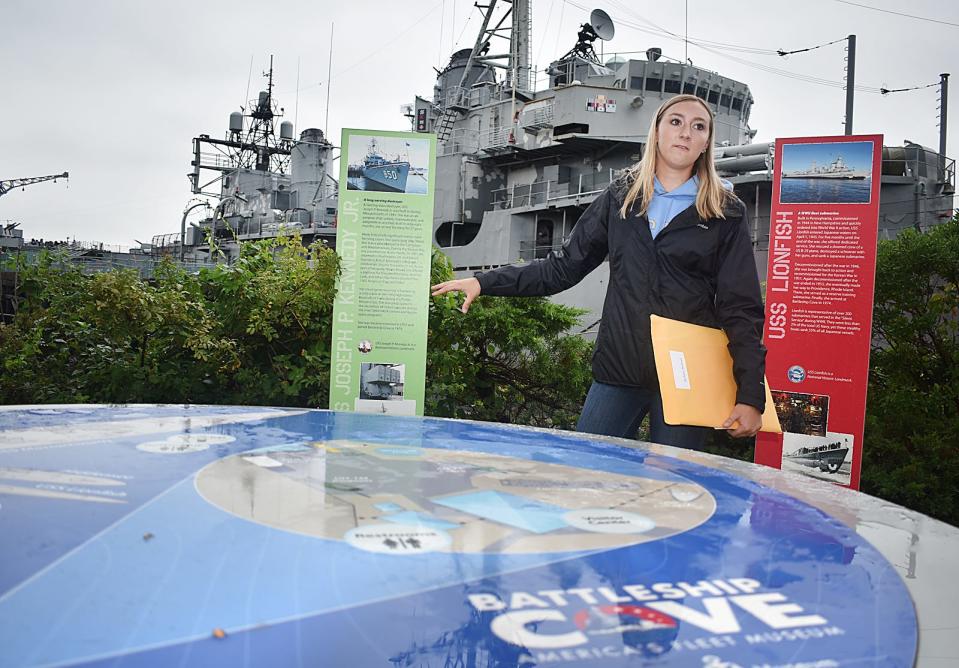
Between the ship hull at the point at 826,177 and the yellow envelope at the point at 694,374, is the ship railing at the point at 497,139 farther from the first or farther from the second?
the yellow envelope at the point at 694,374

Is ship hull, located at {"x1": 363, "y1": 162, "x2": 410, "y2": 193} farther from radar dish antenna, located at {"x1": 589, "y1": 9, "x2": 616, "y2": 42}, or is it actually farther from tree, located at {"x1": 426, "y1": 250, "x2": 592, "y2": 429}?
radar dish antenna, located at {"x1": 589, "y1": 9, "x2": 616, "y2": 42}

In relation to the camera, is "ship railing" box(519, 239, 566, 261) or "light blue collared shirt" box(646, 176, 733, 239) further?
"ship railing" box(519, 239, 566, 261)

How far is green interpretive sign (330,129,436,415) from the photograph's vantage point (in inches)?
158

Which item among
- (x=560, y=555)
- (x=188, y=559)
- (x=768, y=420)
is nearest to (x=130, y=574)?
(x=188, y=559)

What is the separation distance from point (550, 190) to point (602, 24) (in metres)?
4.51

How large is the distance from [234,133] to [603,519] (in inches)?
1319

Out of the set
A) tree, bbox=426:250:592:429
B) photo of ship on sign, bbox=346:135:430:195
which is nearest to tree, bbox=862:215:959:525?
tree, bbox=426:250:592:429

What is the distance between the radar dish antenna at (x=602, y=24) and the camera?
62.0 feet

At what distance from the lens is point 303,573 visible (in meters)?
0.86

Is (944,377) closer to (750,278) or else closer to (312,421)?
(750,278)

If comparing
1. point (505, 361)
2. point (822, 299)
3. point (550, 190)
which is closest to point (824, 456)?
point (822, 299)

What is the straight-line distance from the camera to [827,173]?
416cm

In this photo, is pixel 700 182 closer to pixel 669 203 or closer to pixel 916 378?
pixel 669 203

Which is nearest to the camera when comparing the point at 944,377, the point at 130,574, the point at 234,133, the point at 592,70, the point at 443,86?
the point at 130,574
